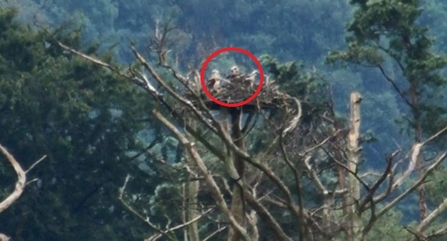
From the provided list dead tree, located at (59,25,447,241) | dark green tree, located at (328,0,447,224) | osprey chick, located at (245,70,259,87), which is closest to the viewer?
dead tree, located at (59,25,447,241)

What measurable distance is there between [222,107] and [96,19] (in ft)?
138

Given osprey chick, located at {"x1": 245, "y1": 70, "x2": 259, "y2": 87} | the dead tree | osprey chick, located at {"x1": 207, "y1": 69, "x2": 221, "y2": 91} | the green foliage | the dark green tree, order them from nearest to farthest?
1. the dead tree
2. osprey chick, located at {"x1": 207, "y1": 69, "x2": 221, "y2": 91}
3. osprey chick, located at {"x1": 245, "y1": 70, "x2": 259, "y2": 87}
4. the dark green tree
5. the green foliage

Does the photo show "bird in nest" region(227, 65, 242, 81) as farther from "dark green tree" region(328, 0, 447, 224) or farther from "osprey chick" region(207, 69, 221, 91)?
"dark green tree" region(328, 0, 447, 224)

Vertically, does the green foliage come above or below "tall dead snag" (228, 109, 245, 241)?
below

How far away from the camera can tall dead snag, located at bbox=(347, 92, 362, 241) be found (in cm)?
1051

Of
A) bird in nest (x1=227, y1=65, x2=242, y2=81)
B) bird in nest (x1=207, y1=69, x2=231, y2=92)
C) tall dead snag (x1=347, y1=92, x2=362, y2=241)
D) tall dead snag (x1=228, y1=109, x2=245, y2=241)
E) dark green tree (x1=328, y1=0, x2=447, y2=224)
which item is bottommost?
dark green tree (x1=328, y1=0, x2=447, y2=224)

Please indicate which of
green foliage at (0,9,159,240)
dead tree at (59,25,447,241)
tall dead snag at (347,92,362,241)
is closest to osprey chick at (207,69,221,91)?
dead tree at (59,25,447,241)

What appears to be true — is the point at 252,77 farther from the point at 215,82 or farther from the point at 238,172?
the point at 238,172

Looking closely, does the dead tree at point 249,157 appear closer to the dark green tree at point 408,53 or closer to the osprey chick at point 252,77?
the osprey chick at point 252,77

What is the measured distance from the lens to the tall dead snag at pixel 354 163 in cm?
1051

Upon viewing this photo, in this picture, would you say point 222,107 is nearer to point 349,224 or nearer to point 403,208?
point 349,224

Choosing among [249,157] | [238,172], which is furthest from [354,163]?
[249,157]

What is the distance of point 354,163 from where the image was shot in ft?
34.9

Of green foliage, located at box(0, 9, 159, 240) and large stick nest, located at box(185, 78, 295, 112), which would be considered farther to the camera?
green foliage, located at box(0, 9, 159, 240)
